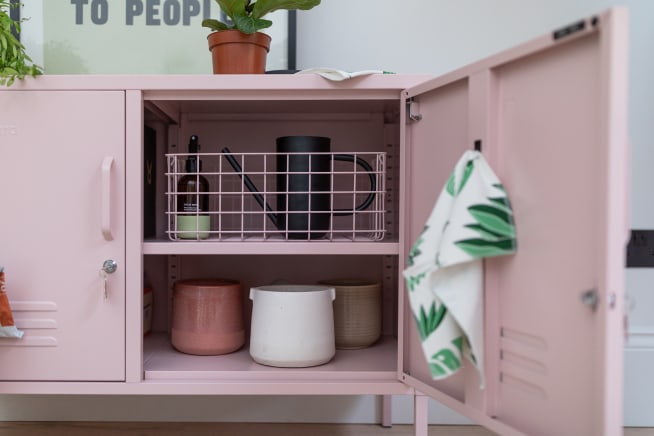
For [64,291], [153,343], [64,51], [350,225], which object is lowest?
[153,343]

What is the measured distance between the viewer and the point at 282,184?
1073 mm

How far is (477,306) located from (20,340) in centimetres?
79

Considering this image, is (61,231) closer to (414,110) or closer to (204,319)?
(204,319)

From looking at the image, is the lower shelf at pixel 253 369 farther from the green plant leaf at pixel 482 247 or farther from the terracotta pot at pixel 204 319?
the green plant leaf at pixel 482 247

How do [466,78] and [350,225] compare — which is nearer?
[466,78]

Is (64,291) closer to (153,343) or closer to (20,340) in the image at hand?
(20,340)

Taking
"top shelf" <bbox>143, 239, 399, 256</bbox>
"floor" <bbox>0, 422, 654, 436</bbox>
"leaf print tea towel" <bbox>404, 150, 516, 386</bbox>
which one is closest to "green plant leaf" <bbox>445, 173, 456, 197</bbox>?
"leaf print tea towel" <bbox>404, 150, 516, 386</bbox>

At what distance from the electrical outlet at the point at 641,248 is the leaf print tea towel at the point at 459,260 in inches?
31.1

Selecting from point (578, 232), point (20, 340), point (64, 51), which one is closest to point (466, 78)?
point (578, 232)

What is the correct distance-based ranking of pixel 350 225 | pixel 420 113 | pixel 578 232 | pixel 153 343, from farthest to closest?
1. pixel 350 225
2. pixel 153 343
3. pixel 420 113
4. pixel 578 232

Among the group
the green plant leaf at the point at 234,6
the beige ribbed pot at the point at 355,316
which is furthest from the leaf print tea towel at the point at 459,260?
the green plant leaf at the point at 234,6

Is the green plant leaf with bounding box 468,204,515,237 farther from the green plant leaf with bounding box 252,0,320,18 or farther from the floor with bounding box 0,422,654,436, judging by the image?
the floor with bounding box 0,422,654,436

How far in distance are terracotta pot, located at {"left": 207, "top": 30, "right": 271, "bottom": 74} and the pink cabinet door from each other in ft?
0.69

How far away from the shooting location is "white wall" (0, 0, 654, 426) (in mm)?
1306
